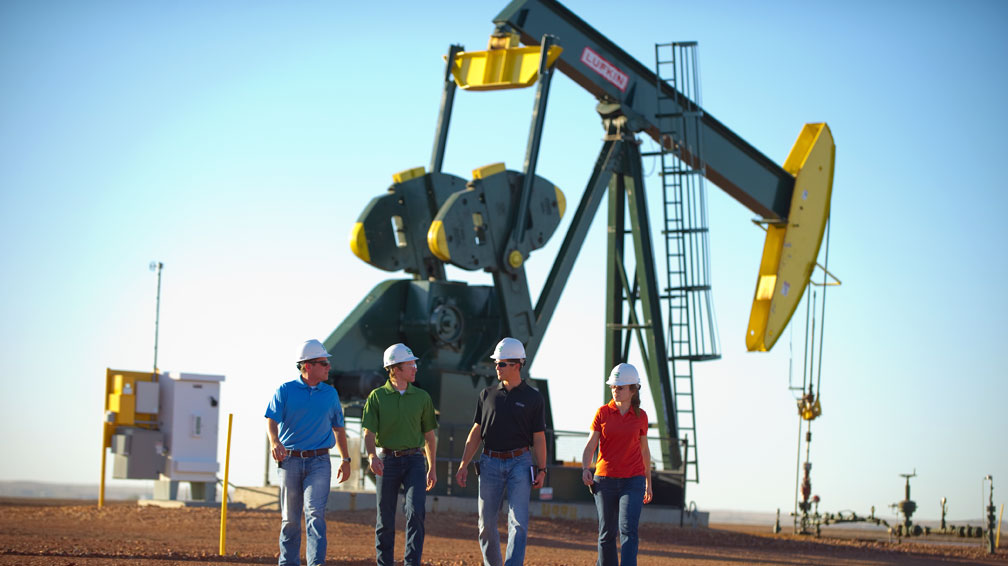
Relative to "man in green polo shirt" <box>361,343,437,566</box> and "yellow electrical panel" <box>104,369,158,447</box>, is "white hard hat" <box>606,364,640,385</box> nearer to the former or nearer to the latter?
"man in green polo shirt" <box>361,343,437,566</box>

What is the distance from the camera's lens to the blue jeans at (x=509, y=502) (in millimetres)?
7867

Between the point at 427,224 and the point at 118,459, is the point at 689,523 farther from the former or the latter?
the point at 118,459

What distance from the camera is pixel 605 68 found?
17.9 m

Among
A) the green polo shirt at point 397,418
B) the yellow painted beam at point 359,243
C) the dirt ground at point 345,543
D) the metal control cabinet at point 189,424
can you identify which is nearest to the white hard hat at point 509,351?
the green polo shirt at point 397,418

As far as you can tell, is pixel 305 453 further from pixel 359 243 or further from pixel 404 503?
pixel 359 243

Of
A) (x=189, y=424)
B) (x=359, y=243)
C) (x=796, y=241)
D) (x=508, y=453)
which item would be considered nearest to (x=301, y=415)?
(x=508, y=453)

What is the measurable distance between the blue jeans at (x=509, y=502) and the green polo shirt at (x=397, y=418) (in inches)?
18.7

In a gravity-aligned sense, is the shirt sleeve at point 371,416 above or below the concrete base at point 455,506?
above

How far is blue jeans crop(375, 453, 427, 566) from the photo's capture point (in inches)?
316

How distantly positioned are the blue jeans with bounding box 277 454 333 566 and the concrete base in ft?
22.4

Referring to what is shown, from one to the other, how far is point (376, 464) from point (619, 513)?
1.61 m

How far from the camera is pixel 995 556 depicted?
17172 mm

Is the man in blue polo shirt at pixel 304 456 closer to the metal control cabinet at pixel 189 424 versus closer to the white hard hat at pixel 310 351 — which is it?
the white hard hat at pixel 310 351

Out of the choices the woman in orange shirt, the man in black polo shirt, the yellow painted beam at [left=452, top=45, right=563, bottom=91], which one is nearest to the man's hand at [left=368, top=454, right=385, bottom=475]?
the man in black polo shirt
